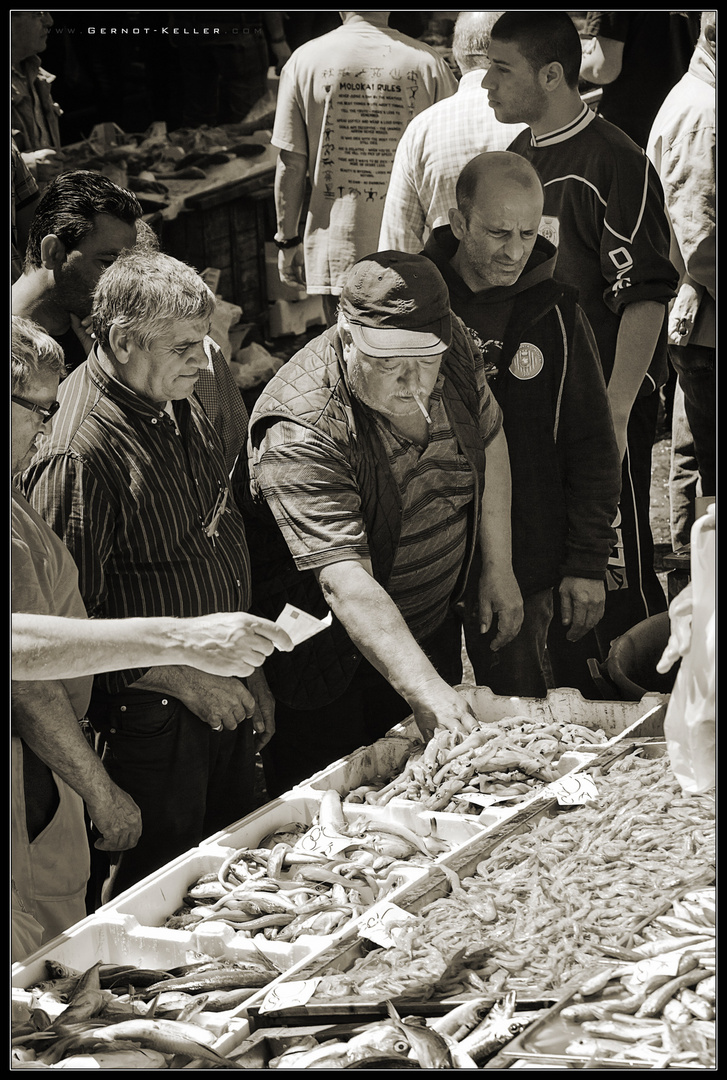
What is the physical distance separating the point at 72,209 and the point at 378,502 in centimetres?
155

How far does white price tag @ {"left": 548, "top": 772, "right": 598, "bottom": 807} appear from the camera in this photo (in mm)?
4160

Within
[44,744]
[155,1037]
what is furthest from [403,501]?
[155,1037]

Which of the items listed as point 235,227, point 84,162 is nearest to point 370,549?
point 235,227

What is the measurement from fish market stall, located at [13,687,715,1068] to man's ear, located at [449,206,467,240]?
1885mm

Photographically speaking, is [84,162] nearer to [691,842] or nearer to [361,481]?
[361,481]

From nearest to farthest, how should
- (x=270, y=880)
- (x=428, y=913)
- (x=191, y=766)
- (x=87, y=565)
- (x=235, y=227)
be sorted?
(x=428, y=913), (x=270, y=880), (x=87, y=565), (x=191, y=766), (x=235, y=227)

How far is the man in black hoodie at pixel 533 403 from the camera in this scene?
4.67 metres

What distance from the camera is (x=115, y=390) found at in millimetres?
4266

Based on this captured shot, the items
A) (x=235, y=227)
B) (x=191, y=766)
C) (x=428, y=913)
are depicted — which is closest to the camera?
(x=428, y=913)

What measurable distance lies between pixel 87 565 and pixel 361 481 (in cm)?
110

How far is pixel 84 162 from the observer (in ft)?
15.3

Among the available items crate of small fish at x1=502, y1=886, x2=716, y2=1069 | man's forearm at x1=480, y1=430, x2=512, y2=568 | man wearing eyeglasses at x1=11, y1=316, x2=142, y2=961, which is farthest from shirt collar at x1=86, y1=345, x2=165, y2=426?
crate of small fish at x1=502, y1=886, x2=716, y2=1069

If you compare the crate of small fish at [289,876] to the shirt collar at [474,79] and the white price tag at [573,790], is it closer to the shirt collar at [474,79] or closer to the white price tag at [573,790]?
Result: the white price tag at [573,790]

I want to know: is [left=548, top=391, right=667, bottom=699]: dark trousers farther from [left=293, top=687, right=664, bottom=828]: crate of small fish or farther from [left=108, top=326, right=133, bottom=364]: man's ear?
[left=108, top=326, right=133, bottom=364]: man's ear
